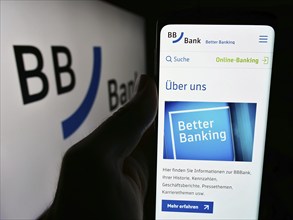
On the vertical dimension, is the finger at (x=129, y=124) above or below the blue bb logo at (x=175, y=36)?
below

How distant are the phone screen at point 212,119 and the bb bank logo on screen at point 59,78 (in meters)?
0.52

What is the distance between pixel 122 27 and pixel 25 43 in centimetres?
69

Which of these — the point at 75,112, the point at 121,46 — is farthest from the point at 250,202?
the point at 121,46

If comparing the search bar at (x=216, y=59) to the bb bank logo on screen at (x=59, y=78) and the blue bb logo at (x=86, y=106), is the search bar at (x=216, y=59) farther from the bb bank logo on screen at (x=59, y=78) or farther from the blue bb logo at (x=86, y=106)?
the blue bb logo at (x=86, y=106)

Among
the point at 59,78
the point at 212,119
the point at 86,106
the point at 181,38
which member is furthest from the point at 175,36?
the point at 86,106

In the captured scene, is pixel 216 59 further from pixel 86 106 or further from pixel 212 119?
pixel 86 106

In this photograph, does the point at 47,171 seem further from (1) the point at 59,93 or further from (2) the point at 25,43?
(2) the point at 25,43

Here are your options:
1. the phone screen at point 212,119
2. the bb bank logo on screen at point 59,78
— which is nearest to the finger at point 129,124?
the phone screen at point 212,119

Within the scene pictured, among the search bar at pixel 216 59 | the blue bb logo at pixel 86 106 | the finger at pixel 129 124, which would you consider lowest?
the blue bb logo at pixel 86 106

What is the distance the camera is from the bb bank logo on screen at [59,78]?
737 mm

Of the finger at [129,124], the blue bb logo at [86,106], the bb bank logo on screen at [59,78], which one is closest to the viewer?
the finger at [129,124]

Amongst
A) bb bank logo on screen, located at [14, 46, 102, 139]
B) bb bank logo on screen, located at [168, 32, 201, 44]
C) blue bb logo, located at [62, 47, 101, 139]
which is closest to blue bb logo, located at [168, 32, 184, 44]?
Result: bb bank logo on screen, located at [168, 32, 201, 44]

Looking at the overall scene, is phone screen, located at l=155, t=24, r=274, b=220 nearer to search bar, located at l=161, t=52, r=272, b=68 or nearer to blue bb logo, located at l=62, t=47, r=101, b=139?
search bar, located at l=161, t=52, r=272, b=68

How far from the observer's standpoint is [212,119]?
0.38 meters
